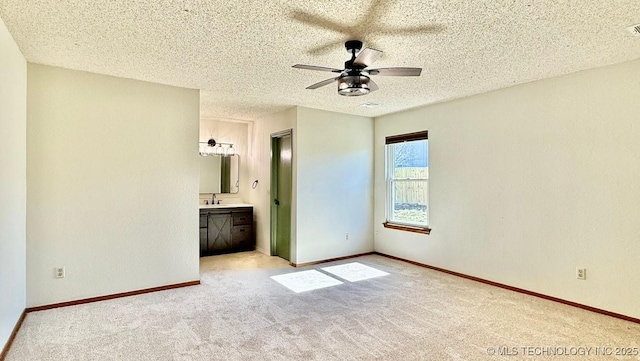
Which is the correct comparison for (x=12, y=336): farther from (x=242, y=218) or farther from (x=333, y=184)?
(x=333, y=184)

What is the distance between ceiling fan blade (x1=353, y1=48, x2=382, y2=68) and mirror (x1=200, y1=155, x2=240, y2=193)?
4.42 meters

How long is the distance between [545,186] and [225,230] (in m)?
4.83

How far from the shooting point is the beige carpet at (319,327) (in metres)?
2.52

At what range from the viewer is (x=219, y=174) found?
6.44 metres

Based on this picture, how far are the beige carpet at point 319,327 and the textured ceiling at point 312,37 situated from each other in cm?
246

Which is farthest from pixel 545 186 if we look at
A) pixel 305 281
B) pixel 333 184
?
pixel 305 281

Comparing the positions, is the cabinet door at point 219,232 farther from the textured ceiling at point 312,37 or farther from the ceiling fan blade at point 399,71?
the ceiling fan blade at point 399,71

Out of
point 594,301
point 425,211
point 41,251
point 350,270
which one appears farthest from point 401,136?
point 41,251

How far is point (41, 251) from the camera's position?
130 inches

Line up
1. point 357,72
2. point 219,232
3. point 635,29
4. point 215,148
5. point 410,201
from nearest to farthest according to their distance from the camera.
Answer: point 635,29 < point 357,72 < point 410,201 < point 219,232 < point 215,148

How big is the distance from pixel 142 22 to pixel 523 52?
318 centimetres

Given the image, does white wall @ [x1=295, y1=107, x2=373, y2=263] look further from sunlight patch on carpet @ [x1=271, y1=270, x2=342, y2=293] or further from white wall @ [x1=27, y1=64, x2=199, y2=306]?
white wall @ [x1=27, y1=64, x2=199, y2=306]

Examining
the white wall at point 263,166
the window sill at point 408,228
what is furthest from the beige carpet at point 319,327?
the white wall at point 263,166

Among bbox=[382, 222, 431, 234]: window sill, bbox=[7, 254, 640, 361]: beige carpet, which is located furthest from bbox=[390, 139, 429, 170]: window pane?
bbox=[7, 254, 640, 361]: beige carpet
